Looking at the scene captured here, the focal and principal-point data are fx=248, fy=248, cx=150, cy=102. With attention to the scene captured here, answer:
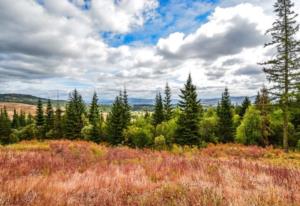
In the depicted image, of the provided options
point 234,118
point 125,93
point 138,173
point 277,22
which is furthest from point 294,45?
point 125,93

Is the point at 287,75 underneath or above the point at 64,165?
above

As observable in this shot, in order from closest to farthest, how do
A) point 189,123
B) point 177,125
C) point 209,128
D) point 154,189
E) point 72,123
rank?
point 154,189
point 189,123
point 177,125
point 209,128
point 72,123

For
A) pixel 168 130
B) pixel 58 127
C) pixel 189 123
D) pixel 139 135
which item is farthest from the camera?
pixel 58 127

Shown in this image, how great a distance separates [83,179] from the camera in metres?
5.83

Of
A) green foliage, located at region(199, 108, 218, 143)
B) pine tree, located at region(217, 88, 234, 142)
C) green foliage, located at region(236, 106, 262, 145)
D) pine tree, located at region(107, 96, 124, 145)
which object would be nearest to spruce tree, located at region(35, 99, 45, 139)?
pine tree, located at region(107, 96, 124, 145)

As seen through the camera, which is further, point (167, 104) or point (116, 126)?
point (167, 104)

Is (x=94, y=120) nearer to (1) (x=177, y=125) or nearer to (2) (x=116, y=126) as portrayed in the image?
(2) (x=116, y=126)

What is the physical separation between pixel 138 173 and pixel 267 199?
3399 millimetres

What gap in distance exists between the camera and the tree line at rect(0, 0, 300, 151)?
24.5m

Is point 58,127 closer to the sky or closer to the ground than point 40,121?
closer to the ground

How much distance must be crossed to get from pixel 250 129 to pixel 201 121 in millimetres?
10800

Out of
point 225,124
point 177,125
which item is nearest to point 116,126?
point 177,125

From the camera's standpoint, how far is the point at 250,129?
48875mm

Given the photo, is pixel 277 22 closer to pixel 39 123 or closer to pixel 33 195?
pixel 33 195
